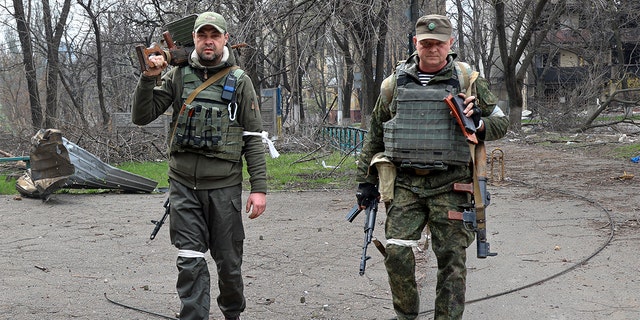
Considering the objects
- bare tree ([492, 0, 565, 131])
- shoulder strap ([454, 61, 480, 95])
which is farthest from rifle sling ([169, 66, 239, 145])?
bare tree ([492, 0, 565, 131])

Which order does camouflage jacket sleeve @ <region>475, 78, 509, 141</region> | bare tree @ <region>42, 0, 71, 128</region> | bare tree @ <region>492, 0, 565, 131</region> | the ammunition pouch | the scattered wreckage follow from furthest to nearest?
bare tree @ <region>42, 0, 71, 128</region>
bare tree @ <region>492, 0, 565, 131</region>
the scattered wreckage
the ammunition pouch
camouflage jacket sleeve @ <region>475, 78, 509, 141</region>

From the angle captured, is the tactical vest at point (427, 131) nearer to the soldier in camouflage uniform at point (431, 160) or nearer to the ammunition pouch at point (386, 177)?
the soldier in camouflage uniform at point (431, 160)

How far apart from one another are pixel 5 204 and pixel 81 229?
8.63 ft

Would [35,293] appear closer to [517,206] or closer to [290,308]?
[290,308]

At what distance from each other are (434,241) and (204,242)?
141cm

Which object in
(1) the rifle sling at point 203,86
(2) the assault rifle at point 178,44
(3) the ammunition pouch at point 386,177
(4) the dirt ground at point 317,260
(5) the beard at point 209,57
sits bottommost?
(4) the dirt ground at point 317,260

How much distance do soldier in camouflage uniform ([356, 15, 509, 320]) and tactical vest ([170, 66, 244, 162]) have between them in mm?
964

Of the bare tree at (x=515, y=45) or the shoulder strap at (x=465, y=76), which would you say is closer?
the shoulder strap at (x=465, y=76)

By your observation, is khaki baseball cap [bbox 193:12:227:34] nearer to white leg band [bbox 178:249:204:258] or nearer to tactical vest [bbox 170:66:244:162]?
tactical vest [bbox 170:66:244:162]

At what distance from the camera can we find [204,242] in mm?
4496

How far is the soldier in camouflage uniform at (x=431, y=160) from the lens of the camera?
4234mm

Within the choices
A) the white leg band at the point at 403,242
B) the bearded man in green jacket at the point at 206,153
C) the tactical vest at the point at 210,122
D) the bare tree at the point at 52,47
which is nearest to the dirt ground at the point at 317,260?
the bearded man in green jacket at the point at 206,153

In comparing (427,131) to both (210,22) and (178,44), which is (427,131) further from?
(178,44)

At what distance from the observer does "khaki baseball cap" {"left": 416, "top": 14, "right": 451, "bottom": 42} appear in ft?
13.7
